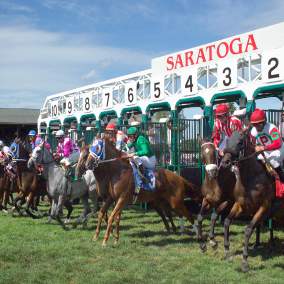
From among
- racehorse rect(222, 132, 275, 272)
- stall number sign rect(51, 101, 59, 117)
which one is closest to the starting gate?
racehorse rect(222, 132, 275, 272)

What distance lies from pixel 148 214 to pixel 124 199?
3566mm

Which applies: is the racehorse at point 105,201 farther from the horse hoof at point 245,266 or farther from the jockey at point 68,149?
the horse hoof at point 245,266

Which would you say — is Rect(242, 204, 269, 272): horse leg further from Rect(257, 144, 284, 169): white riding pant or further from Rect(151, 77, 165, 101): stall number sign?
Rect(151, 77, 165, 101): stall number sign

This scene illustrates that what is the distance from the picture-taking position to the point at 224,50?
1105cm

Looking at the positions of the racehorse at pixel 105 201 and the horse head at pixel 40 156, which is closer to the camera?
the racehorse at pixel 105 201

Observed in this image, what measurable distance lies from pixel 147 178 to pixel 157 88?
4506 millimetres

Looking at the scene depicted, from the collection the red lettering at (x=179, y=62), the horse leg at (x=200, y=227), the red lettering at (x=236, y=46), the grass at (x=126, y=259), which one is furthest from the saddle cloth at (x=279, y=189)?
the red lettering at (x=179, y=62)

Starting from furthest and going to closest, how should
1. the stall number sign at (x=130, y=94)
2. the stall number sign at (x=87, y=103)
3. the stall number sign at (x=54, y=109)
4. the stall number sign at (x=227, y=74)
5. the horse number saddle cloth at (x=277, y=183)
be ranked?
the stall number sign at (x=54, y=109) < the stall number sign at (x=87, y=103) < the stall number sign at (x=130, y=94) < the stall number sign at (x=227, y=74) < the horse number saddle cloth at (x=277, y=183)

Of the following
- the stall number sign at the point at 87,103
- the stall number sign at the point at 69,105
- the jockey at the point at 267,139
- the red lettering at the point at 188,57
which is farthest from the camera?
the stall number sign at the point at 69,105

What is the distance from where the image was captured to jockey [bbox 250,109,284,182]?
19.4 ft

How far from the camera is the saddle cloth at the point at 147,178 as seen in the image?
771cm

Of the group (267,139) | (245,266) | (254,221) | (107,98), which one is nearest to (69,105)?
(107,98)

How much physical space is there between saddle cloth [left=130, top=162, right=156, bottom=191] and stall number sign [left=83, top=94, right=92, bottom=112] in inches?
296

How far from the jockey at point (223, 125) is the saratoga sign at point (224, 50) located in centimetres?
330
